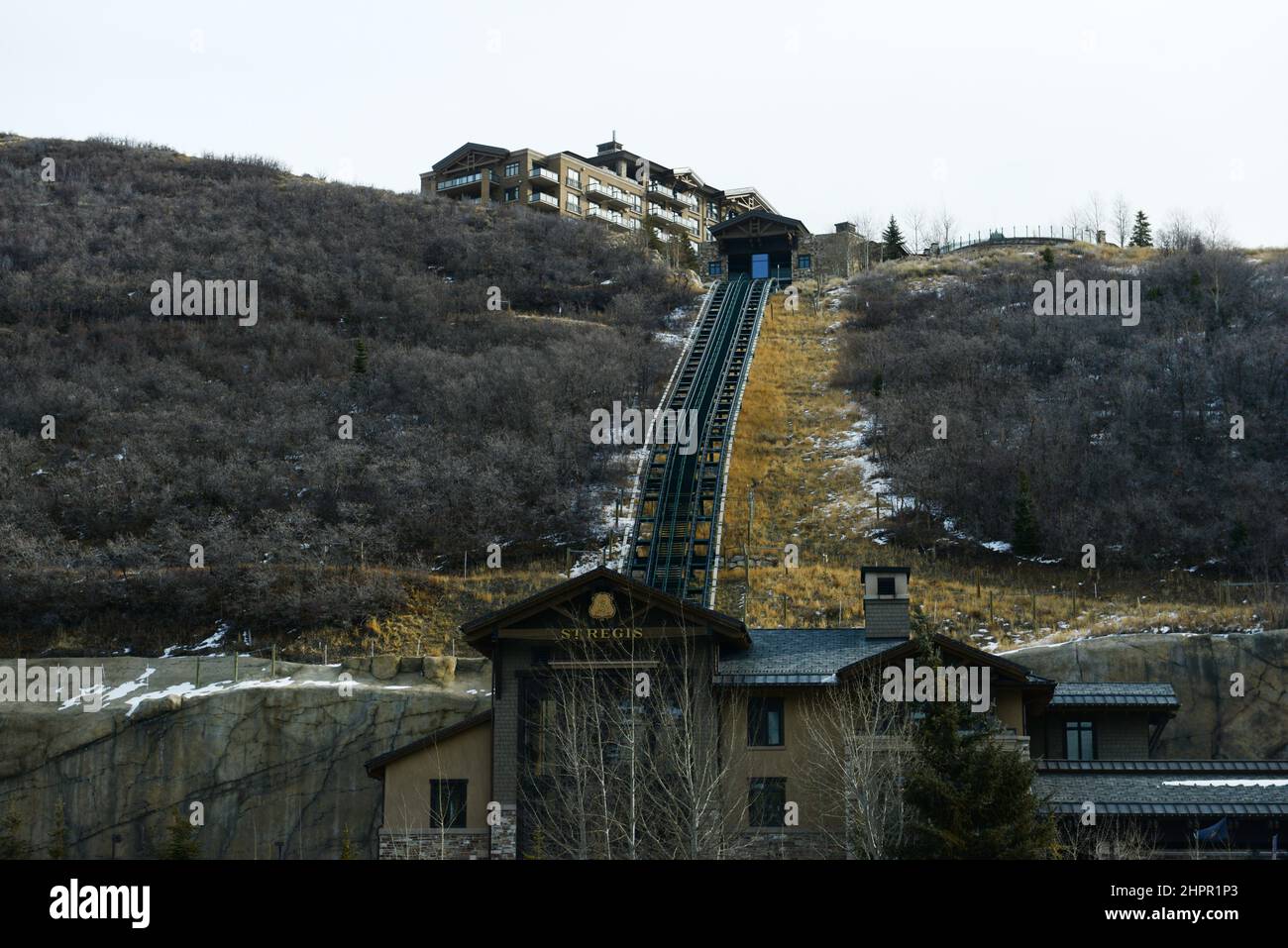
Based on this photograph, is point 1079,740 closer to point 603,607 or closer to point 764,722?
point 764,722

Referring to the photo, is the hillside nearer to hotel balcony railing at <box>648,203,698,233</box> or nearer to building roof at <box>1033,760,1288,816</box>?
building roof at <box>1033,760,1288,816</box>

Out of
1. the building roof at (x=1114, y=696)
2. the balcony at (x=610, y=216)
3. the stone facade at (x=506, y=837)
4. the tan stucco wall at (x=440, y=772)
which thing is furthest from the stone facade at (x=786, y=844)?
the balcony at (x=610, y=216)

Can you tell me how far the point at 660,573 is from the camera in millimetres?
44250

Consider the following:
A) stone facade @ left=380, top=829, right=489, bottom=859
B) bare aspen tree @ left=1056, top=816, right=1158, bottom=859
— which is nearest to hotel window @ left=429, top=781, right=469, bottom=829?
stone facade @ left=380, top=829, right=489, bottom=859

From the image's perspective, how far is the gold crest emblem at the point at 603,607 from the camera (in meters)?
29.6

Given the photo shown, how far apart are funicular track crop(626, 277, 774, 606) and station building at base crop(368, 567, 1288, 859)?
10566 millimetres

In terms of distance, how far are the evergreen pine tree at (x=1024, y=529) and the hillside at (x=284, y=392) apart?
49.7 ft

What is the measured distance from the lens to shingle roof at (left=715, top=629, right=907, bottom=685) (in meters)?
28.8

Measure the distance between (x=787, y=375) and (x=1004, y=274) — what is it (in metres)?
21.1

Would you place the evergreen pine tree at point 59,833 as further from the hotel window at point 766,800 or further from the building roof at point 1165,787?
the building roof at point 1165,787

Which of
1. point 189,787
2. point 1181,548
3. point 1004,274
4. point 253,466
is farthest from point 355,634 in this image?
point 1004,274

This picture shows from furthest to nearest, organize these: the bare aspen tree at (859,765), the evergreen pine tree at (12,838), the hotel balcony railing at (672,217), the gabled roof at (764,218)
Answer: the hotel balcony railing at (672,217) → the gabled roof at (764,218) → the evergreen pine tree at (12,838) → the bare aspen tree at (859,765)

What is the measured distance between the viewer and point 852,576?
46.2 m
